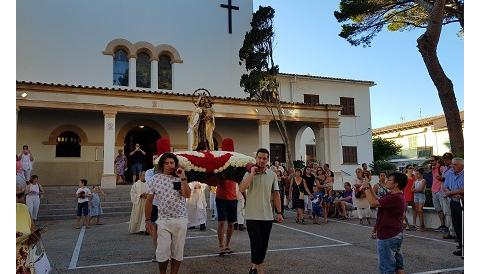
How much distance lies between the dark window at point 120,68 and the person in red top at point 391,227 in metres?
17.6

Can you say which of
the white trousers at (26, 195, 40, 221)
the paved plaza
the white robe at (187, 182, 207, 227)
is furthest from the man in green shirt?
the white trousers at (26, 195, 40, 221)

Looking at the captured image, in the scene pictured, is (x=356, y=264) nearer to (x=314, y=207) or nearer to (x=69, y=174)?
(x=314, y=207)

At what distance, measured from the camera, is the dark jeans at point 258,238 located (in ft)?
18.3

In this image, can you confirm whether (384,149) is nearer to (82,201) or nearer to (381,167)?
(381,167)

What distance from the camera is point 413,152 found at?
125 feet

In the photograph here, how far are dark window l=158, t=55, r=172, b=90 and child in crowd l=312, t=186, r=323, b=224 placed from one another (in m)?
11.6

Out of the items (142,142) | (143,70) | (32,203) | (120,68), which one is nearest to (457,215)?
(32,203)

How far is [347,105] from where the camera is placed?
27.5m

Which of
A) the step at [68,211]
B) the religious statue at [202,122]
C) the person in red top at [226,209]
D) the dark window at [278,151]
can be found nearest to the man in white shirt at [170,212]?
the person in red top at [226,209]

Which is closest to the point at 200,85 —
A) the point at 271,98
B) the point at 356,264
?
the point at 271,98

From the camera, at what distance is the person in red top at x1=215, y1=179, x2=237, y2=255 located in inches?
289

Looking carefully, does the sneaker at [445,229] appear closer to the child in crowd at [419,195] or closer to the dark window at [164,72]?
the child in crowd at [419,195]

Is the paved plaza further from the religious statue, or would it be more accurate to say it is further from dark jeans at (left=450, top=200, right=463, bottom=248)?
the religious statue
